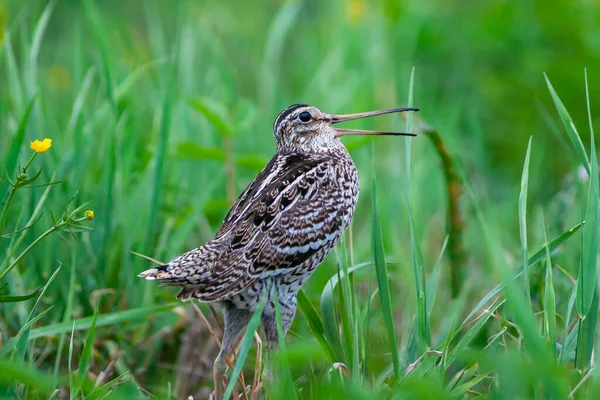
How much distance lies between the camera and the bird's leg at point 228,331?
305cm

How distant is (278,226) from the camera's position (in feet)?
10.2

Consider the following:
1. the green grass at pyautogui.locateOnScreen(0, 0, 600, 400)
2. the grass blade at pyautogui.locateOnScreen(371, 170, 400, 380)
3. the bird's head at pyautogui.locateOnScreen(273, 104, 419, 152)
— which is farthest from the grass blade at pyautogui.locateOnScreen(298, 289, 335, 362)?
the bird's head at pyautogui.locateOnScreen(273, 104, 419, 152)

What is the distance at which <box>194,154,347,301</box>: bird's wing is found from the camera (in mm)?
2996

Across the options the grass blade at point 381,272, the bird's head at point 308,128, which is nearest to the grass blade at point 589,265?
the grass blade at point 381,272

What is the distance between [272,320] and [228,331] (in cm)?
16

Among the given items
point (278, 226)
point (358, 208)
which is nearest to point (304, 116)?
point (278, 226)

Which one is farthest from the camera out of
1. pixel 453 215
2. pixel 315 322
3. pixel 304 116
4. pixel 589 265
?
pixel 453 215

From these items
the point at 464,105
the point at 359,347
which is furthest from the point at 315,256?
the point at 464,105

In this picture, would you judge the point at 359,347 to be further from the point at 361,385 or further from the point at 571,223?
the point at 571,223

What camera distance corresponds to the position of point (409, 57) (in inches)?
246

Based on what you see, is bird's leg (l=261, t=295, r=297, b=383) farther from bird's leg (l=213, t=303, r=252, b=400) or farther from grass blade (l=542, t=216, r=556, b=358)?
grass blade (l=542, t=216, r=556, b=358)

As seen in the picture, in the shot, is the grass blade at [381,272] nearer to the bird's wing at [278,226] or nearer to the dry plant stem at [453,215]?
the bird's wing at [278,226]

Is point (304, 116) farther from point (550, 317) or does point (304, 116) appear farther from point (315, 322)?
point (550, 317)

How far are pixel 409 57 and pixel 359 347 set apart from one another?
3.70 metres
